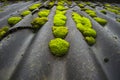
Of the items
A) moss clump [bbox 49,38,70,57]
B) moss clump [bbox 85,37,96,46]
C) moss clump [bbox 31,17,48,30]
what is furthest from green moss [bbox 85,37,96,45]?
moss clump [bbox 31,17,48,30]

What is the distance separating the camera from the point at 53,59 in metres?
1.93

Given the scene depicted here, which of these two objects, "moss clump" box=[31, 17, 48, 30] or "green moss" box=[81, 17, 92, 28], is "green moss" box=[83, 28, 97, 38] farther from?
"moss clump" box=[31, 17, 48, 30]

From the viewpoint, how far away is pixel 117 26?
11.1 ft

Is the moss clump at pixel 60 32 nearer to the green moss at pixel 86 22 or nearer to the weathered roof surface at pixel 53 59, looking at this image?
the weathered roof surface at pixel 53 59

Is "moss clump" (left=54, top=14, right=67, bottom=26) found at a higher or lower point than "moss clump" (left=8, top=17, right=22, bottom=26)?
higher

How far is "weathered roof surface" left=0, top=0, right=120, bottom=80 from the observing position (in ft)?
5.63

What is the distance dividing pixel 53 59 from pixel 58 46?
20cm

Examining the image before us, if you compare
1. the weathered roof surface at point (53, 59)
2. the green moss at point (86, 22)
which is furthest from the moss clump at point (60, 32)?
the green moss at point (86, 22)

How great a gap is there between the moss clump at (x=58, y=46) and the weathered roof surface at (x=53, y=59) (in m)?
0.05

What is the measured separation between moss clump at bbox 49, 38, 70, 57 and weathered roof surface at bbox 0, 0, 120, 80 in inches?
2.1

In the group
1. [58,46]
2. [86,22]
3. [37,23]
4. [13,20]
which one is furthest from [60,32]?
[13,20]

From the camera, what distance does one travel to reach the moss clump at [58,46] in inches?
78.1

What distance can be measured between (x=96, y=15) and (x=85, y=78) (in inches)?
98.5

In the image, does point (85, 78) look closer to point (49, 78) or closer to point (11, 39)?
point (49, 78)
